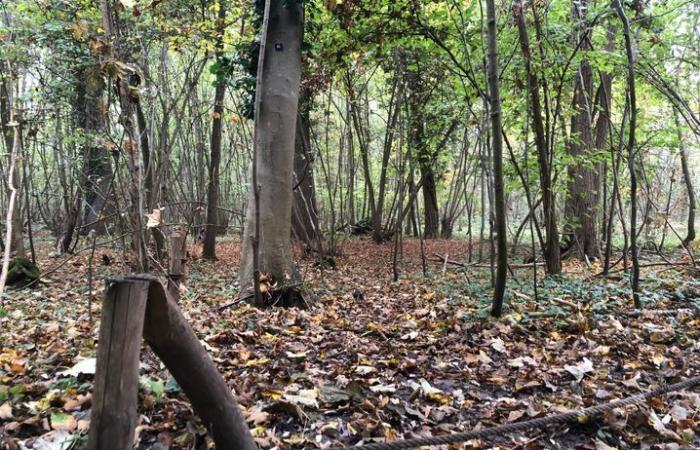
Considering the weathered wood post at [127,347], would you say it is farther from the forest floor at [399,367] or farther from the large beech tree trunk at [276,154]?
the large beech tree trunk at [276,154]

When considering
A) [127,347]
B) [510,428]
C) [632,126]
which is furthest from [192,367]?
[632,126]

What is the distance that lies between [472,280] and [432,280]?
0.69 metres

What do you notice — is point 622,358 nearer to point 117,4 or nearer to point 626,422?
point 626,422

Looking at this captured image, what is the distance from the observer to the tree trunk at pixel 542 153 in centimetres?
586

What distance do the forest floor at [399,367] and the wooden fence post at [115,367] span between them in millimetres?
894

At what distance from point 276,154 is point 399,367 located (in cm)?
333

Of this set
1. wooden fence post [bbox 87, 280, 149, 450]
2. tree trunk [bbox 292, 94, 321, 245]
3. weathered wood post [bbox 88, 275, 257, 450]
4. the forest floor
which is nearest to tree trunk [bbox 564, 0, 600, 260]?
the forest floor

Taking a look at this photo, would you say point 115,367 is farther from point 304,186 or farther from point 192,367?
point 304,186

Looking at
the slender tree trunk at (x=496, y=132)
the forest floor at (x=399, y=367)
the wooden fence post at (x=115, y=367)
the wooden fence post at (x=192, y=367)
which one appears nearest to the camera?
the wooden fence post at (x=115, y=367)

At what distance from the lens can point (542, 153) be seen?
6.29 metres

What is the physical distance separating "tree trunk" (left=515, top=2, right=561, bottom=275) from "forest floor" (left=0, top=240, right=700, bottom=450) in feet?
1.86

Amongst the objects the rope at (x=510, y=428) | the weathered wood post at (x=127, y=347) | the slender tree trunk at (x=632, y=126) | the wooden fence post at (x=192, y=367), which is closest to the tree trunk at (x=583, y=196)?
the slender tree trunk at (x=632, y=126)

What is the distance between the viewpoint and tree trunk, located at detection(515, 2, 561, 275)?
19.2ft

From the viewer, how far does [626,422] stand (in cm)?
285
